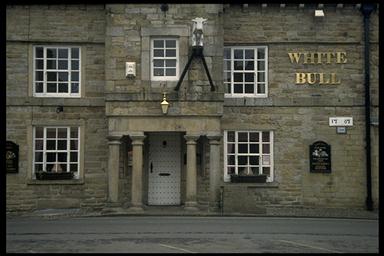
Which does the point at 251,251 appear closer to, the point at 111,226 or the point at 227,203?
the point at 111,226

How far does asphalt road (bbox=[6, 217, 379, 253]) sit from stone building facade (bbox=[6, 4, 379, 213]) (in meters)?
2.62

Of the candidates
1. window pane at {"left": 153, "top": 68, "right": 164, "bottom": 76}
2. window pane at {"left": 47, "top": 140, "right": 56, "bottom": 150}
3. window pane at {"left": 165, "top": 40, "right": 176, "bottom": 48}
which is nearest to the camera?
window pane at {"left": 153, "top": 68, "right": 164, "bottom": 76}

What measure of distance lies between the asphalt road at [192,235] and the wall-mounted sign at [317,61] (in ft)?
16.5

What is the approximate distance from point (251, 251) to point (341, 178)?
954cm

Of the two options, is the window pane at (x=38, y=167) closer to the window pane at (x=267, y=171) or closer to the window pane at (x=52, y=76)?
the window pane at (x=52, y=76)

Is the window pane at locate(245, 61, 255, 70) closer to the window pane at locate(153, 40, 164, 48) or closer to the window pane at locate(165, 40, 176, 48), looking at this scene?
the window pane at locate(165, 40, 176, 48)

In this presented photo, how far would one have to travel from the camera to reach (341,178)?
1902 cm

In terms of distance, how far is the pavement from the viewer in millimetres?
17094

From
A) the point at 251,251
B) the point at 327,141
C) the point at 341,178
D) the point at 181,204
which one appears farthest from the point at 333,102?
the point at 251,251

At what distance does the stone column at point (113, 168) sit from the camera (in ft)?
58.6

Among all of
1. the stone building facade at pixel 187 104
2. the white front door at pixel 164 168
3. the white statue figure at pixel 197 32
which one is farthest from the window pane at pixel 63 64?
the white statue figure at pixel 197 32

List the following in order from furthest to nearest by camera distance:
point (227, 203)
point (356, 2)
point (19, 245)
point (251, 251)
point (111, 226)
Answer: point (356, 2), point (227, 203), point (111, 226), point (19, 245), point (251, 251)

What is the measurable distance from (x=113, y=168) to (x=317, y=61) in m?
7.42

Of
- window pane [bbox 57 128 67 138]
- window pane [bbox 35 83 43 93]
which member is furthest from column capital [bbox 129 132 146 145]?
window pane [bbox 35 83 43 93]
